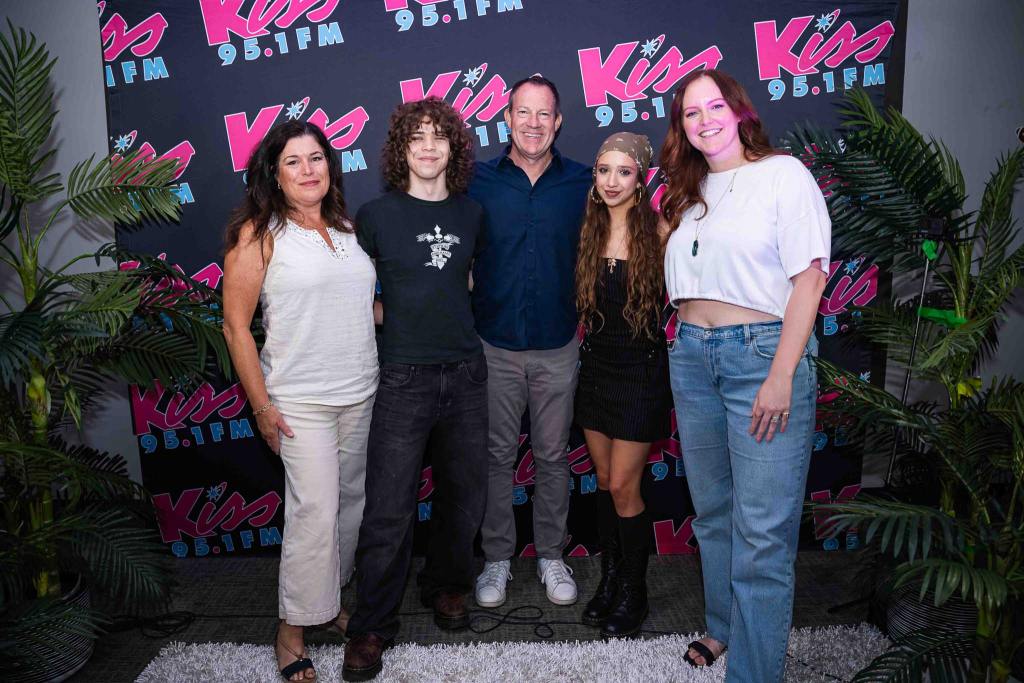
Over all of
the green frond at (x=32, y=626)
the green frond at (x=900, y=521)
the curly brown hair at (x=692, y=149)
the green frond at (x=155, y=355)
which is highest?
the curly brown hair at (x=692, y=149)

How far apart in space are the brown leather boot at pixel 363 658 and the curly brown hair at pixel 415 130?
1.54m

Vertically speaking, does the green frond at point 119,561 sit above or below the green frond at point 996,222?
below

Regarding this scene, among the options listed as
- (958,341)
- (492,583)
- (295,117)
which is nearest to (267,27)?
(295,117)

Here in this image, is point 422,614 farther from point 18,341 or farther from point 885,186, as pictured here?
point 885,186

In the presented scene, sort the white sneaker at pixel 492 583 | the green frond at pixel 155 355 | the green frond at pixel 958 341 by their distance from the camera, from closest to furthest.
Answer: the green frond at pixel 958 341
the green frond at pixel 155 355
the white sneaker at pixel 492 583

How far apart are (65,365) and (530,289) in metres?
1.67

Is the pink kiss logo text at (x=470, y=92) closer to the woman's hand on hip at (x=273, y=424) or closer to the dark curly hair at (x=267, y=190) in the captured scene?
the dark curly hair at (x=267, y=190)

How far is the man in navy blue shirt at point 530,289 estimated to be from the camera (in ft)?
8.54

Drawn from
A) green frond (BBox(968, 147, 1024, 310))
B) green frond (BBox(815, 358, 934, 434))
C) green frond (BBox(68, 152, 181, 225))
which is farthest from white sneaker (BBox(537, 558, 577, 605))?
green frond (BBox(68, 152, 181, 225))

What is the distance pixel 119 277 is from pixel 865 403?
7.95ft

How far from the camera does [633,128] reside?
3.09 metres

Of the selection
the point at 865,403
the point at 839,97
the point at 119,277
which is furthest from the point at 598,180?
the point at 119,277

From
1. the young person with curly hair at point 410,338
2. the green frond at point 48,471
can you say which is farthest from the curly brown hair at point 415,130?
the green frond at point 48,471

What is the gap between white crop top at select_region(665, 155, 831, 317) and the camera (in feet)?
6.06
